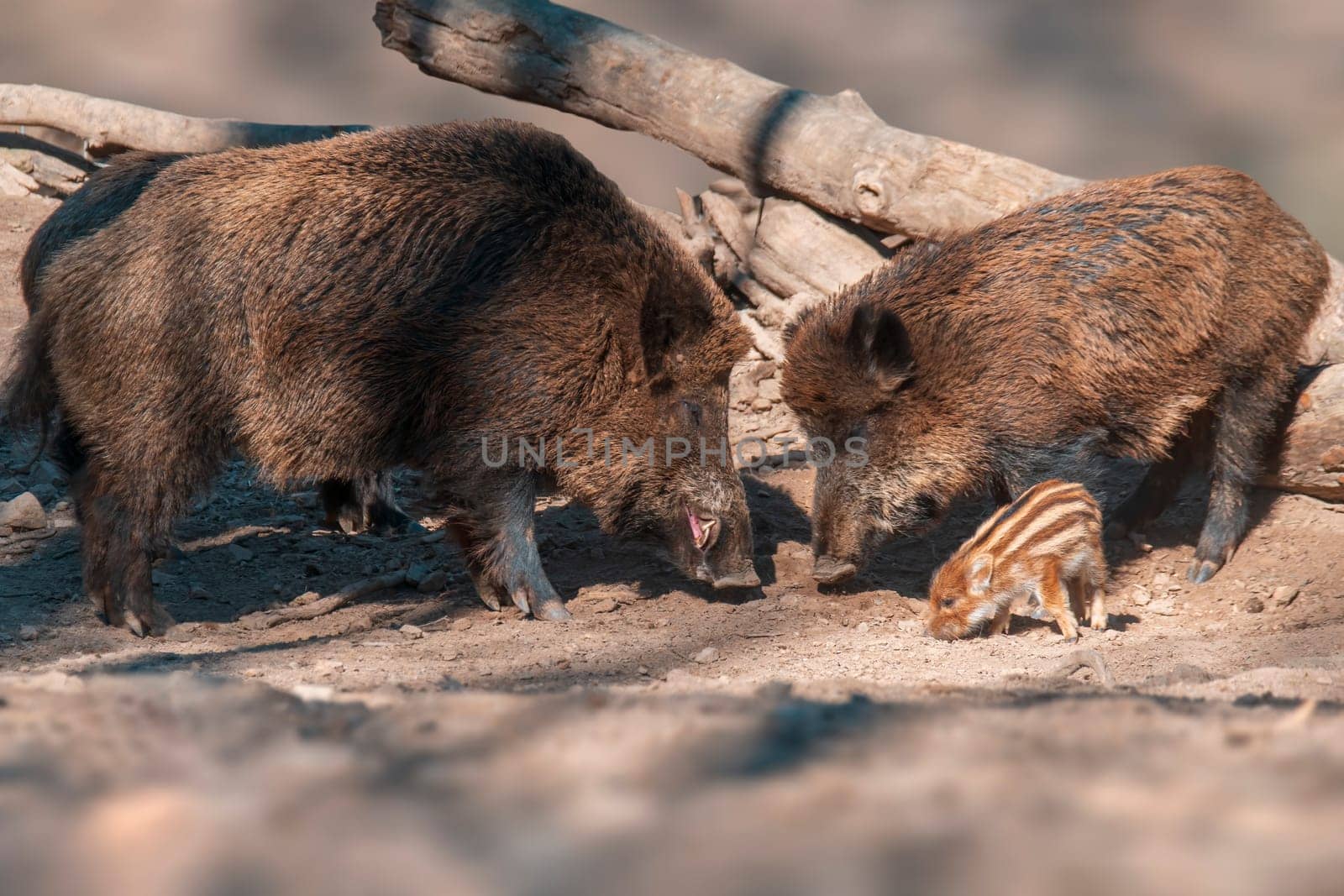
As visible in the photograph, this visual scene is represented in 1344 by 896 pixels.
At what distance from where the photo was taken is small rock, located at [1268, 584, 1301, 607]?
4867mm

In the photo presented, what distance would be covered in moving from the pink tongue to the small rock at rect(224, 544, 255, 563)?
2214 mm

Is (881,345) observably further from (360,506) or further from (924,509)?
(360,506)

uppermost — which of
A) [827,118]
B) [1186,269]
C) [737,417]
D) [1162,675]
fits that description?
[827,118]

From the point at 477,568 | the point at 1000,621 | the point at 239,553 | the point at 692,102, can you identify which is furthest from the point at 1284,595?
the point at 239,553

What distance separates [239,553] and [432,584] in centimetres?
101

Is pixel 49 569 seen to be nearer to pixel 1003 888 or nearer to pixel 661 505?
pixel 661 505

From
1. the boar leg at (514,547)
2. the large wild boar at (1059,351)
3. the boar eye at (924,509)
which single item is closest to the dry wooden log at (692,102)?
the large wild boar at (1059,351)

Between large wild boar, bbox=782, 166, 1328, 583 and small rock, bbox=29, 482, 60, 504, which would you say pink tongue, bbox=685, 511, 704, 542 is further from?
small rock, bbox=29, 482, 60, 504

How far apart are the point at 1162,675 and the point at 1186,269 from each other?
2100 millimetres

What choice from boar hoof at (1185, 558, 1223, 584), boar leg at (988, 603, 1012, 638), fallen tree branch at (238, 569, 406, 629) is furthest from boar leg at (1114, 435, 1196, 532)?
fallen tree branch at (238, 569, 406, 629)

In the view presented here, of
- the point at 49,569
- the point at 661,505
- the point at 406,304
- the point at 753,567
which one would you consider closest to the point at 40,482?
the point at 49,569

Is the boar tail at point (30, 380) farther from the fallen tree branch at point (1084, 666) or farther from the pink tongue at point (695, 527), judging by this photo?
the fallen tree branch at point (1084, 666)

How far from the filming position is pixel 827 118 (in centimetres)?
699

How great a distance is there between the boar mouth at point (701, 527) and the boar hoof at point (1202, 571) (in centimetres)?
218
